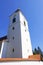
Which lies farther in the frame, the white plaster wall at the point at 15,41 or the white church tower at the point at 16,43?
the white plaster wall at the point at 15,41

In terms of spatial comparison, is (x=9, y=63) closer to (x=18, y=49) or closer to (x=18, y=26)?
(x=18, y=49)

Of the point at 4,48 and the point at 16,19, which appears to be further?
the point at 16,19

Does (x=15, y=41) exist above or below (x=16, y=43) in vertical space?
above

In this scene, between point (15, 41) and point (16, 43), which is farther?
point (15, 41)

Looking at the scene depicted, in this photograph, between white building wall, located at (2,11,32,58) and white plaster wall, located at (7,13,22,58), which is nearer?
white building wall, located at (2,11,32,58)

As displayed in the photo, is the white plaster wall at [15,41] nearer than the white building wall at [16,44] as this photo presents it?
No

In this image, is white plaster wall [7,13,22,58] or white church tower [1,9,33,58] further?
white plaster wall [7,13,22,58]

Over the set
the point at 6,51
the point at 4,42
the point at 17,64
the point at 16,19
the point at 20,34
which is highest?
the point at 16,19

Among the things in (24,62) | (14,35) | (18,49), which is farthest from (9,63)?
(14,35)

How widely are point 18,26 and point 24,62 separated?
11843mm

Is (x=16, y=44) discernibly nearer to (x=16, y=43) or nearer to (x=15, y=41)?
(x=16, y=43)

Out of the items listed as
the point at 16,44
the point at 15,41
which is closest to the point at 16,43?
the point at 16,44

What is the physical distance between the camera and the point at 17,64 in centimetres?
1030

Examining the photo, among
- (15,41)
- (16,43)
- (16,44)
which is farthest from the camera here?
(15,41)
